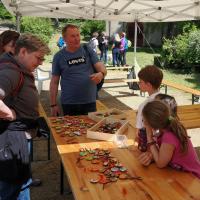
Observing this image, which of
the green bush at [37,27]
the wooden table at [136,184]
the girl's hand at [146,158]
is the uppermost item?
the green bush at [37,27]

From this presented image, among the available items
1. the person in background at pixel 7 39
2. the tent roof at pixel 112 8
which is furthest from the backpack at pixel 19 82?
the tent roof at pixel 112 8

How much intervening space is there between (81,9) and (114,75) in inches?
98.5

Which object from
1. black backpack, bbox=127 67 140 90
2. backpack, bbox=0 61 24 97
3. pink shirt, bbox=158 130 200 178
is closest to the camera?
backpack, bbox=0 61 24 97

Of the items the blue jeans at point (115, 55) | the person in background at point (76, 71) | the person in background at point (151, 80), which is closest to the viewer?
the person in background at point (151, 80)

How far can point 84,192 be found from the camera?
6.70ft

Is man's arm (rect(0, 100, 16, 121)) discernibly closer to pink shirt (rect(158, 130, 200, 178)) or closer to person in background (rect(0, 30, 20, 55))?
pink shirt (rect(158, 130, 200, 178))

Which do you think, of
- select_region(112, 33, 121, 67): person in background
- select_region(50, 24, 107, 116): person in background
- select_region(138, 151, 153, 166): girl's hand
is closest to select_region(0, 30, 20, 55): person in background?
select_region(50, 24, 107, 116): person in background

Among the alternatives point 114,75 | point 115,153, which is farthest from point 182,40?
point 115,153

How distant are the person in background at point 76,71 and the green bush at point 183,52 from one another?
10.3 m

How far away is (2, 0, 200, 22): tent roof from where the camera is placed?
6.75 metres

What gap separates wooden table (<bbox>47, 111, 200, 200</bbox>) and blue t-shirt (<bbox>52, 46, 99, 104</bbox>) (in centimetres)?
134

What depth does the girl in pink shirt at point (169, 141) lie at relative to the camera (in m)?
2.36

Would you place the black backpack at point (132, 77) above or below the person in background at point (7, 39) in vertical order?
below

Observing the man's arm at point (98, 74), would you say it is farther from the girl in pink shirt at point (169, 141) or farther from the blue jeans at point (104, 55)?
the blue jeans at point (104, 55)
